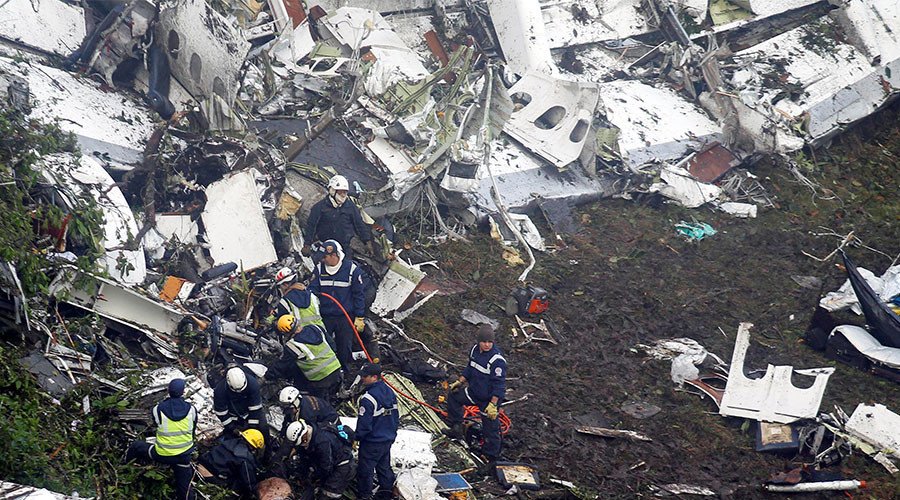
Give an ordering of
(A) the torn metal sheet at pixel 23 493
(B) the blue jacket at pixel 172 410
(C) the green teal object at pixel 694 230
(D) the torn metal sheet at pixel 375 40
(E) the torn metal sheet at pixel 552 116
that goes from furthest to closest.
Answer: (D) the torn metal sheet at pixel 375 40 < (E) the torn metal sheet at pixel 552 116 < (C) the green teal object at pixel 694 230 < (B) the blue jacket at pixel 172 410 < (A) the torn metal sheet at pixel 23 493

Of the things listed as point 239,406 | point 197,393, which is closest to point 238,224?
point 197,393

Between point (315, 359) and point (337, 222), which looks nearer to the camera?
point (315, 359)

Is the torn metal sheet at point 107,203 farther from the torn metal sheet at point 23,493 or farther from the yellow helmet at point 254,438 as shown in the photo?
the torn metal sheet at point 23,493

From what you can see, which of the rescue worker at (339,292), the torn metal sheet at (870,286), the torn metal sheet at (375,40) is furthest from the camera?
the torn metal sheet at (375,40)

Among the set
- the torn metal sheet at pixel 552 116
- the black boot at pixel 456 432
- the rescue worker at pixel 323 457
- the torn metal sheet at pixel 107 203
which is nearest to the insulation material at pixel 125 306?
the torn metal sheet at pixel 107 203

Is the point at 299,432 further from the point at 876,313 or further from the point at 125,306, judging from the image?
the point at 876,313

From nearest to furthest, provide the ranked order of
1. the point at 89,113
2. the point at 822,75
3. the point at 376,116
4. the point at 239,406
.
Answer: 1. the point at 239,406
2. the point at 89,113
3. the point at 376,116
4. the point at 822,75

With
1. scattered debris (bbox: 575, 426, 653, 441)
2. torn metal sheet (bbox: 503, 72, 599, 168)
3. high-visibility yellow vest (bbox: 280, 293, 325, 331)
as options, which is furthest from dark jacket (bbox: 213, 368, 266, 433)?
torn metal sheet (bbox: 503, 72, 599, 168)
